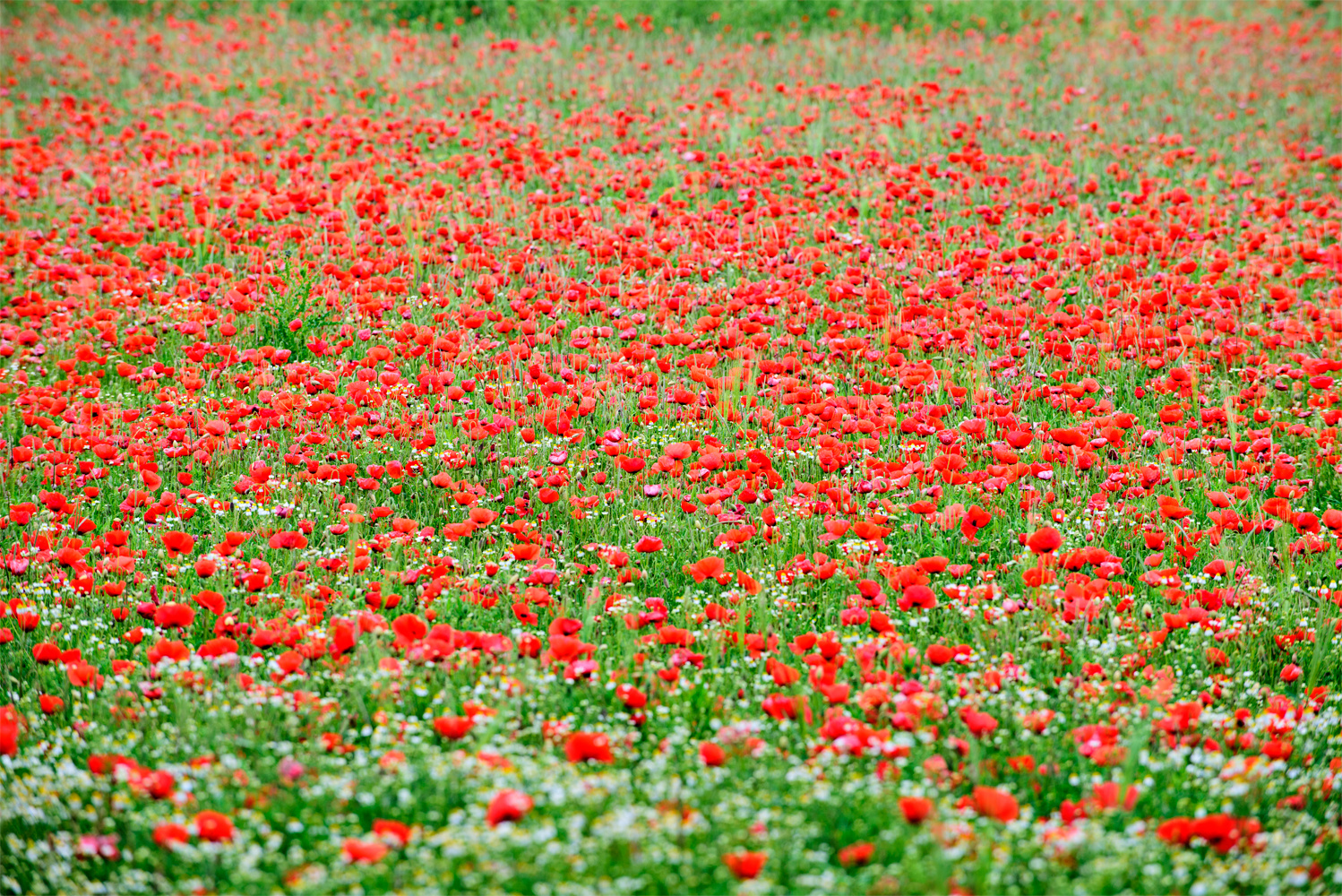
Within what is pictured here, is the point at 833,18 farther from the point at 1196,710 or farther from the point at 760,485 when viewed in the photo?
the point at 1196,710

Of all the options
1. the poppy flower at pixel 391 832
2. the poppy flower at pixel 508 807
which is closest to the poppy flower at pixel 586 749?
the poppy flower at pixel 508 807

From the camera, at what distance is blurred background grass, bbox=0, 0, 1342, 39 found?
14.3m

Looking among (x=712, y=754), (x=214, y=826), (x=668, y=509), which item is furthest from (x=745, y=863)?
(x=668, y=509)

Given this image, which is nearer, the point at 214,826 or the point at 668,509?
the point at 214,826

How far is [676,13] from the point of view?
14.8 m

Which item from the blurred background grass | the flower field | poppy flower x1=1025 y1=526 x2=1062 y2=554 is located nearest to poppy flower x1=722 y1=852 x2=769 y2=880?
the flower field

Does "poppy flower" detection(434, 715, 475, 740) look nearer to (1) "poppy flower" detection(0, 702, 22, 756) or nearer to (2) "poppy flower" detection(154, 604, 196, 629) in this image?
(2) "poppy flower" detection(154, 604, 196, 629)

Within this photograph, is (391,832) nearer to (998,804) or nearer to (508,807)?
(508,807)

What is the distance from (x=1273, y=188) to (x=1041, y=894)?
7.88m

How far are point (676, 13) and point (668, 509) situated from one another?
1165 centimetres

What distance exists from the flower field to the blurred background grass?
5.00m

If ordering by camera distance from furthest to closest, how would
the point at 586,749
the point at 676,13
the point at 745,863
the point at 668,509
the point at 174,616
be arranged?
the point at 676,13 → the point at 668,509 → the point at 174,616 → the point at 586,749 → the point at 745,863

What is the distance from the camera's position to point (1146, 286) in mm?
6613

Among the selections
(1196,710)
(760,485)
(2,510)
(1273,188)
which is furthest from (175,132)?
(1196,710)
